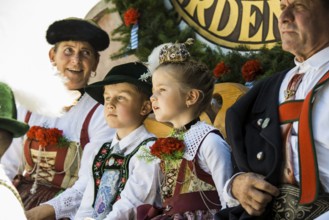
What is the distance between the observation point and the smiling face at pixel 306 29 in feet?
9.02

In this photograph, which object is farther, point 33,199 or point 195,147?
point 33,199

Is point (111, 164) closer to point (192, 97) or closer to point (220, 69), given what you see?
point (192, 97)

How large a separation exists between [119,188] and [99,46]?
135cm

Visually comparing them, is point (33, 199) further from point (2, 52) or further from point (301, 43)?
point (301, 43)

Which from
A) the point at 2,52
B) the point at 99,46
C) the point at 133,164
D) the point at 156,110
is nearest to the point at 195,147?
the point at 156,110

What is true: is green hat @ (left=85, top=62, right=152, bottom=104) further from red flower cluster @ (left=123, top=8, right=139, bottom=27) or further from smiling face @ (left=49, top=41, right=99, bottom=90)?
red flower cluster @ (left=123, top=8, right=139, bottom=27)

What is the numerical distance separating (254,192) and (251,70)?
161cm

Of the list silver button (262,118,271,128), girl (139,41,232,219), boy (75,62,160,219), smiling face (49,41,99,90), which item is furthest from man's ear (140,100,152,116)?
silver button (262,118,271,128)

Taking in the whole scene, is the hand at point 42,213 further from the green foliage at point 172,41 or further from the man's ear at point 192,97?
the green foliage at point 172,41

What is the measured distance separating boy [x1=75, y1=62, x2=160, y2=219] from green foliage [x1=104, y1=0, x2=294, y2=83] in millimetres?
689

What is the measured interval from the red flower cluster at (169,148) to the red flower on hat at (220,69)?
1.17m

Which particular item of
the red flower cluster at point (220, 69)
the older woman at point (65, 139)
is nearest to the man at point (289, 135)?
the older woman at point (65, 139)

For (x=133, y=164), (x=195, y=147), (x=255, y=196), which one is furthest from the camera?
(x=133, y=164)

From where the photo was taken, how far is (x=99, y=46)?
475cm
